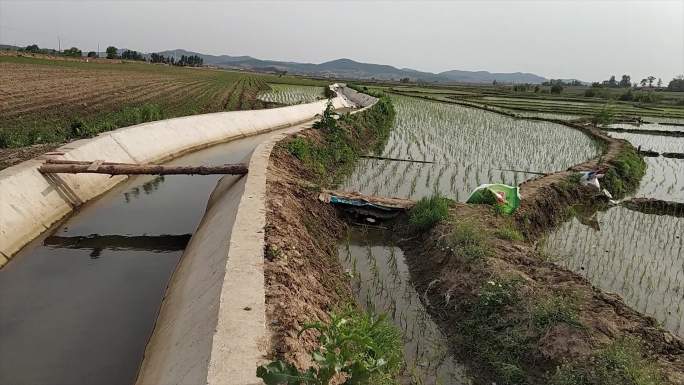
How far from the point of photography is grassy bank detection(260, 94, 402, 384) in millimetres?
2719

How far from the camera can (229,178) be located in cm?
921

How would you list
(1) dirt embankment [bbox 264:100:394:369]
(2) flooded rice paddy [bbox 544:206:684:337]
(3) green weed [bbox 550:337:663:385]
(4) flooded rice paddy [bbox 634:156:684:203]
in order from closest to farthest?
(3) green weed [bbox 550:337:663:385] → (1) dirt embankment [bbox 264:100:394:369] → (2) flooded rice paddy [bbox 544:206:684:337] → (4) flooded rice paddy [bbox 634:156:684:203]

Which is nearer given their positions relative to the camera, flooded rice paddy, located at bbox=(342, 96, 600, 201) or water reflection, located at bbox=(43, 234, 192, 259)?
water reflection, located at bbox=(43, 234, 192, 259)

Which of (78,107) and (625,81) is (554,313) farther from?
(625,81)

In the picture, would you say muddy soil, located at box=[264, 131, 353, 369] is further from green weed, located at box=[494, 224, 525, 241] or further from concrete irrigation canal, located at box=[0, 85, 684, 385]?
green weed, located at box=[494, 224, 525, 241]

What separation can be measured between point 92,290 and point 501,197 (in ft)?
20.2

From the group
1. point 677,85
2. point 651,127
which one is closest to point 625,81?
point 677,85

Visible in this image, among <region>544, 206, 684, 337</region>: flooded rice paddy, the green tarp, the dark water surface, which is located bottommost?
the dark water surface

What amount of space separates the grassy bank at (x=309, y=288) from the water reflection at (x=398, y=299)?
0.76 ft

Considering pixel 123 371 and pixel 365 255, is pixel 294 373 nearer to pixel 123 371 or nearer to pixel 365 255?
pixel 123 371

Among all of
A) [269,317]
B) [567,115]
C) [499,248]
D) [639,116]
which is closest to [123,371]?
[269,317]

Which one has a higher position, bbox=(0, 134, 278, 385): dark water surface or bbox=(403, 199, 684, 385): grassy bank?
bbox=(403, 199, 684, 385): grassy bank

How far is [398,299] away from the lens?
5578 mm

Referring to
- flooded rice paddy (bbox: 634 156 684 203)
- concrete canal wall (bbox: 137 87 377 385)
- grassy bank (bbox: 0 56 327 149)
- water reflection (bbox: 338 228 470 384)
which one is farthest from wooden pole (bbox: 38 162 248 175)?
flooded rice paddy (bbox: 634 156 684 203)
